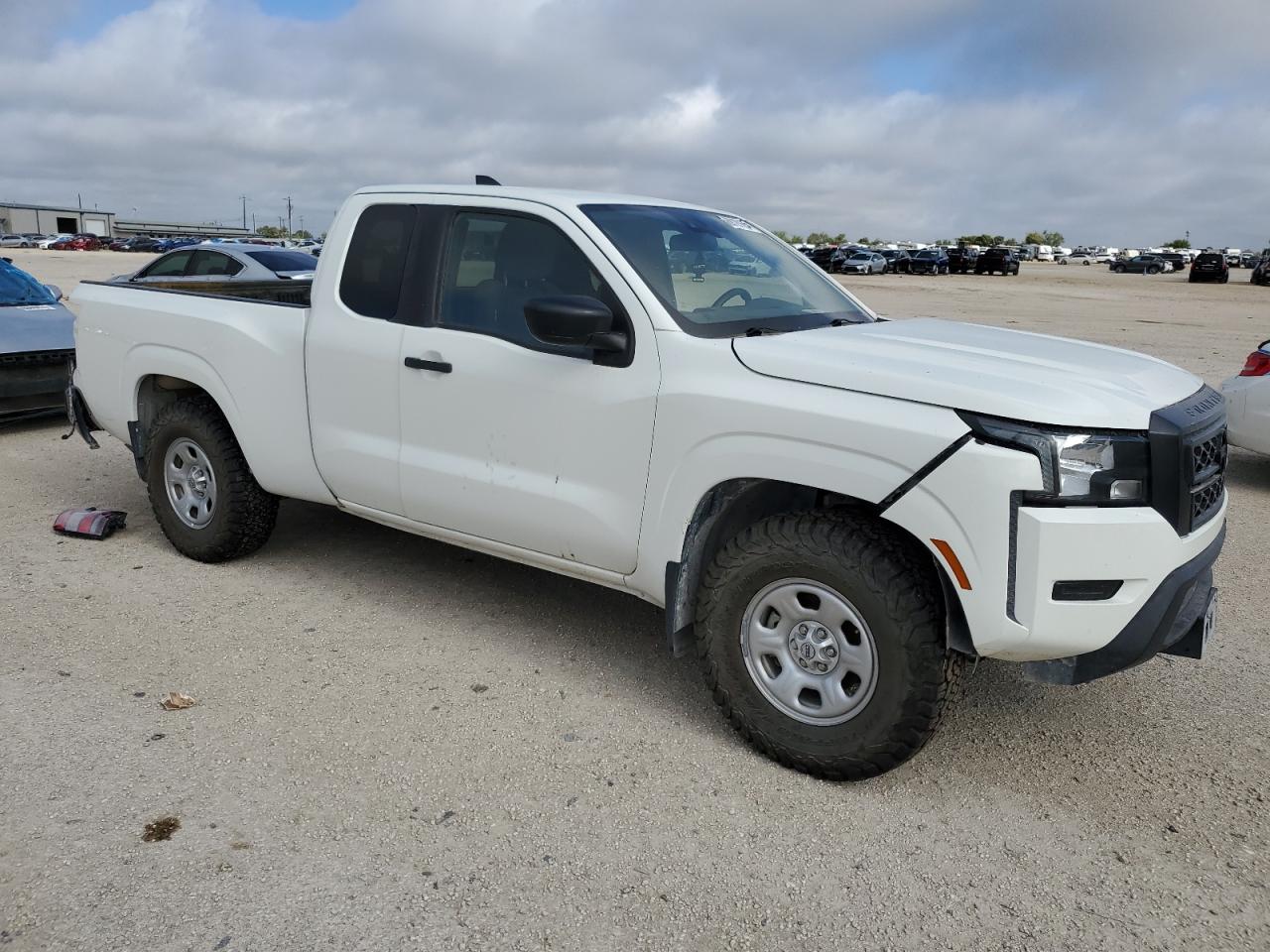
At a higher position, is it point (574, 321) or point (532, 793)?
point (574, 321)

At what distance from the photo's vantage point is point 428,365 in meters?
4.30

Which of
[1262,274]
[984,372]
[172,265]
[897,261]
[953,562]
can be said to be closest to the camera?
[953,562]

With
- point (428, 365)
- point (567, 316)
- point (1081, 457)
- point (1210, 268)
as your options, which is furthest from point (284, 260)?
point (1210, 268)

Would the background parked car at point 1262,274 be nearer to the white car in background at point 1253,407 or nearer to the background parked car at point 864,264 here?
the background parked car at point 864,264

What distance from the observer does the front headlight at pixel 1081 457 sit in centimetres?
300

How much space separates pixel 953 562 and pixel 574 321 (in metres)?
1.45

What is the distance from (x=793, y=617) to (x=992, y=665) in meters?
1.44

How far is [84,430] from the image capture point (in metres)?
6.30

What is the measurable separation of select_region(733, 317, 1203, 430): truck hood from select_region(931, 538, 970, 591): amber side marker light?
0.40 m

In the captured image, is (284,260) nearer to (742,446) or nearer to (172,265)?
(172,265)

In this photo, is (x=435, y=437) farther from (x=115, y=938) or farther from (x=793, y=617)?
(x=115, y=938)

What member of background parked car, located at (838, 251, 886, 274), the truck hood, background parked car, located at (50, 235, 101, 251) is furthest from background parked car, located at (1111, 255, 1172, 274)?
background parked car, located at (50, 235, 101, 251)

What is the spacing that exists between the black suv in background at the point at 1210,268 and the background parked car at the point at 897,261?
15.1m

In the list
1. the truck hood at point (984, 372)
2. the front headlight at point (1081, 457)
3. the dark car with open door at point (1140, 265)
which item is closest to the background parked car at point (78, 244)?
the dark car with open door at point (1140, 265)
